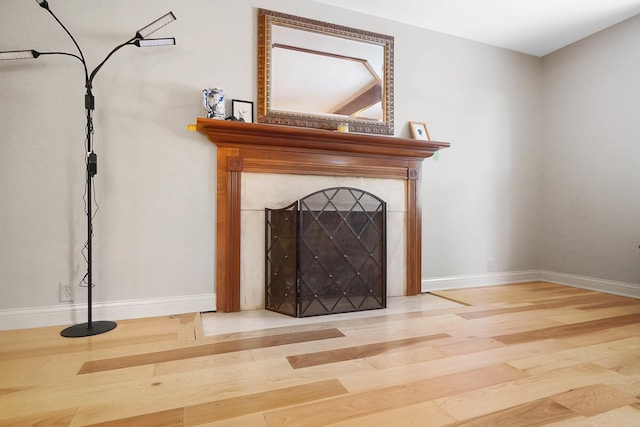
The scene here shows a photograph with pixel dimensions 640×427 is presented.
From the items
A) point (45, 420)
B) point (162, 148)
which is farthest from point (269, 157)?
point (45, 420)

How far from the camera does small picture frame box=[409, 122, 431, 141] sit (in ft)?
10.2

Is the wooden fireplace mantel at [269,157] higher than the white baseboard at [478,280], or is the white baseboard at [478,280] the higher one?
the wooden fireplace mantel at [269,157]

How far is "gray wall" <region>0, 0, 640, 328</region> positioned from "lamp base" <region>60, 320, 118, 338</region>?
187 mm

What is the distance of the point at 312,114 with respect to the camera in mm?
2750

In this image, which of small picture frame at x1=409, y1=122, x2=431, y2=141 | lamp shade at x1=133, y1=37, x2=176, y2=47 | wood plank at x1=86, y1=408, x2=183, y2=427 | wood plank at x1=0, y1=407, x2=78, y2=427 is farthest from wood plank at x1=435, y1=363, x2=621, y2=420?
lamp shade at x1=133, y1=37, x2=176, y2=47

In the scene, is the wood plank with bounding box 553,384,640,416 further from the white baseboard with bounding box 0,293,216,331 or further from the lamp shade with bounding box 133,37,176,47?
the lamp shade with bounding box 133,37,176,47

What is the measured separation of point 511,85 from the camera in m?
3.62

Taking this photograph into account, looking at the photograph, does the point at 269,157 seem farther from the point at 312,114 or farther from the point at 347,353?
the point at 347,353

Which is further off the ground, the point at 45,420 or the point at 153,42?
the point at 153,42

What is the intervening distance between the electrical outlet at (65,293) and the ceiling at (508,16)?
2.95 meters

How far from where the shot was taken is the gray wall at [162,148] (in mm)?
2117

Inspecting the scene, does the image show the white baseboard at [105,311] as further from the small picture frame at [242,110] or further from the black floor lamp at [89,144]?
the small picture frame at [242,110]

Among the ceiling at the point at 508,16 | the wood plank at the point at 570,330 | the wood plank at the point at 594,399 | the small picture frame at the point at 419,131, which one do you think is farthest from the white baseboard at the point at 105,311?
the ceiling at the point at 508,16

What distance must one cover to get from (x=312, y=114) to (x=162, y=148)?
1.20 meters
